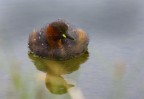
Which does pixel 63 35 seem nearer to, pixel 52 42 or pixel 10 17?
pixel 52 42

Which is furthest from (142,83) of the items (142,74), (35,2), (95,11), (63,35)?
(35,2)

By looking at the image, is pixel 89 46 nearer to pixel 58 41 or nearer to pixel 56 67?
pixel 58 41

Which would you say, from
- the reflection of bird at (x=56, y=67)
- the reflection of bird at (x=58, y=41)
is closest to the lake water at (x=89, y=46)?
the reflection of bird at (x=56, y=67)

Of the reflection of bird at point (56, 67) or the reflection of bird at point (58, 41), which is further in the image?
the reflection of bird at point (58, 41)

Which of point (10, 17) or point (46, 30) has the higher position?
point (10, 17)

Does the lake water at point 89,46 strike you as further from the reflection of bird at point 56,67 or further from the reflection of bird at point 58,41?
the reflection of bird at point 58,41

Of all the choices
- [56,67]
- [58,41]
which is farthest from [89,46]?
[56,67]

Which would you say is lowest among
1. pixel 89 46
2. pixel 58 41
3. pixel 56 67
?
pixel 56 67
